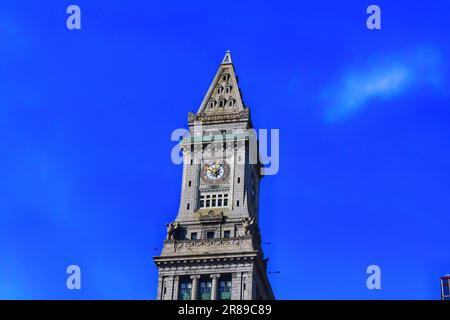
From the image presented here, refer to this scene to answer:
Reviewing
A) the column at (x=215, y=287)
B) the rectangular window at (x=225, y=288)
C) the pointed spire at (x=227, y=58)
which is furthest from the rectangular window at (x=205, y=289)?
the pointed spire at (x=227, y=58)

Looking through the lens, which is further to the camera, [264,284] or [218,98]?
[218,98]

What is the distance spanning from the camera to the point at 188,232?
135 meters

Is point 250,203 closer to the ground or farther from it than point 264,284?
farther from it

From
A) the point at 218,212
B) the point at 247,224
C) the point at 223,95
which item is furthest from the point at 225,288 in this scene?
the point at 223,95

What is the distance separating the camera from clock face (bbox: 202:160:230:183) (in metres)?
139

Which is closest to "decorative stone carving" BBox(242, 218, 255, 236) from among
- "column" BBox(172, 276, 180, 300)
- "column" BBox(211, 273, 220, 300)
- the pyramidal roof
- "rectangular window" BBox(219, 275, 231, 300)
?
"rectangular window" BBox(219, 275, 231, 300)

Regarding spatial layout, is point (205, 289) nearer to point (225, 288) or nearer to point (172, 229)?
point (225, 288)

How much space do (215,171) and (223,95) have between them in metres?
15.9

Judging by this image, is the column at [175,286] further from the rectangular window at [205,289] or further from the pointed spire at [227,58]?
the pointed spire at [227,58]
